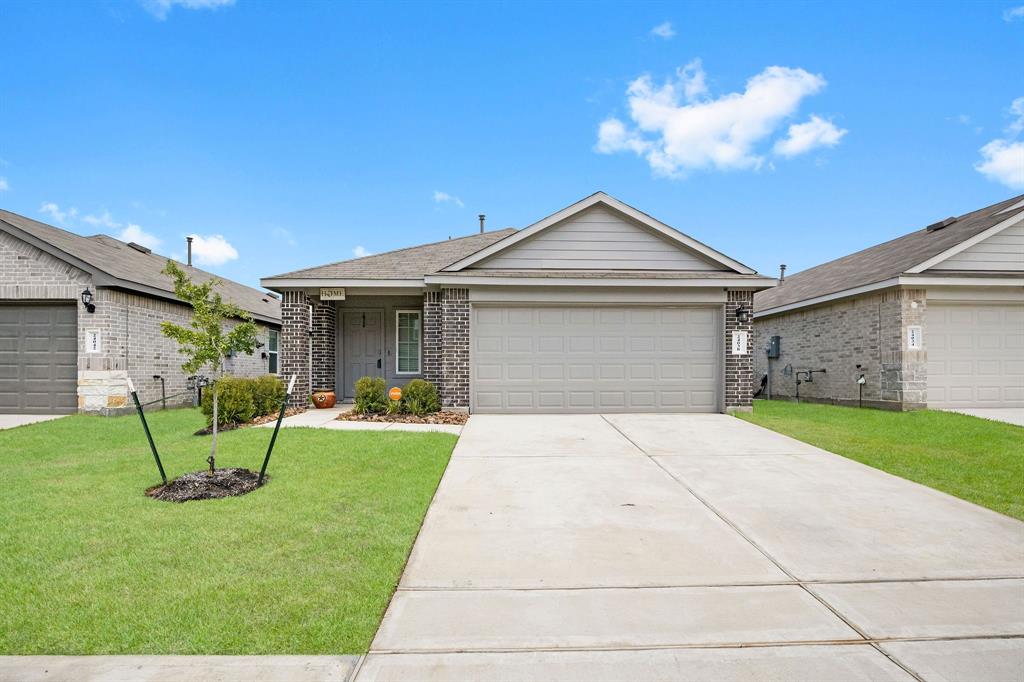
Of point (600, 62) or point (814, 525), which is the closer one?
point (814, 525)

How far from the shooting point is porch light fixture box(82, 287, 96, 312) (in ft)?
35.2

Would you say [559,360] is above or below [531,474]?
above

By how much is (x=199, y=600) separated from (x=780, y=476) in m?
5.93

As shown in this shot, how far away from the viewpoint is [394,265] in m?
13.0

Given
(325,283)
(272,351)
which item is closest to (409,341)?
(325,283)

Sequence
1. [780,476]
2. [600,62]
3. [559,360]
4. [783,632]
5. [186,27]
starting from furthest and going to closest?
1. [600,62]
2. [186,27]
3. [559,360]
4. [780,476]
5. [783,632]

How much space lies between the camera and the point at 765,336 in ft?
58.2

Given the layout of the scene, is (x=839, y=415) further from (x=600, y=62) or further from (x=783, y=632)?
(x=600, y=62)

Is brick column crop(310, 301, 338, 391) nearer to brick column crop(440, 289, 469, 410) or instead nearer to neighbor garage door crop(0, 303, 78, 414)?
brick column crop(440, 289, 469, 410)

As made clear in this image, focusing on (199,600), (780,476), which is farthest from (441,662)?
(780,476)

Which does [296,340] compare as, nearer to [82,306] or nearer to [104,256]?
[82,306]

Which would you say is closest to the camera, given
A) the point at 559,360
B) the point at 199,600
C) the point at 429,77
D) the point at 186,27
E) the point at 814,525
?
the point at 199,600

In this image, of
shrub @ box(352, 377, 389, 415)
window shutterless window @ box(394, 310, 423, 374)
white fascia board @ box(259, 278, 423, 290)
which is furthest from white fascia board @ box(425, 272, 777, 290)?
window shutterless window @ box(394, 310, 423, 374)

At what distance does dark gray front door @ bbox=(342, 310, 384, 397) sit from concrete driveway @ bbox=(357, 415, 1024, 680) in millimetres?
8114
